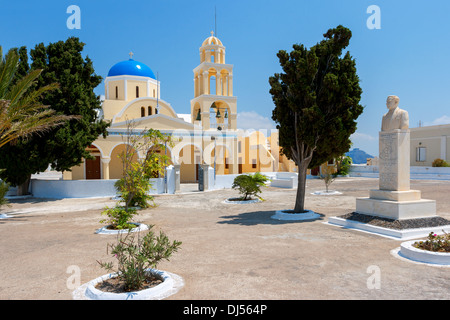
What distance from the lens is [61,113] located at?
16.0 meters

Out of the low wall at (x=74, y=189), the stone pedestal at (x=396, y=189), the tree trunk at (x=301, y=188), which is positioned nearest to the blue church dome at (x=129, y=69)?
the low wall at (x=74, y=189)

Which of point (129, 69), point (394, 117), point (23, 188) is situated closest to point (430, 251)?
point (394, 117)

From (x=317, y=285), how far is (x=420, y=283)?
1460 mm

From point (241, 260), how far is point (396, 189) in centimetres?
499

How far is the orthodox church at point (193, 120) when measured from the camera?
24.5 meters

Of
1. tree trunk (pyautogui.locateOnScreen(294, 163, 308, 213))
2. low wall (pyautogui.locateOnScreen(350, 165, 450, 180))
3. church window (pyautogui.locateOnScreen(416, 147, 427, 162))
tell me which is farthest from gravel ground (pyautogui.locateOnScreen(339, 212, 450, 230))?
church window (pyautogui.locateOnScreen(416, 147, 427, 162))

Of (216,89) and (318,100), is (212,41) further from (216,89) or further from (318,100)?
(318,100)

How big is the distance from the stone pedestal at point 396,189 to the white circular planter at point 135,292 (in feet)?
19.4

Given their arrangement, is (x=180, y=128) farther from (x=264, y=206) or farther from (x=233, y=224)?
(x=233, y=224)

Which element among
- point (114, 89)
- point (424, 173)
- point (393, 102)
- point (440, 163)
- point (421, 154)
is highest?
point (114, 89)

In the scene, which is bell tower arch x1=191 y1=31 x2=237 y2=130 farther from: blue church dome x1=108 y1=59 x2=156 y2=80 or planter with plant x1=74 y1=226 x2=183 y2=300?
planter with plant x1=74 y1=226 x2=183 y2=300

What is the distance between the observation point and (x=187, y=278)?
5094mm

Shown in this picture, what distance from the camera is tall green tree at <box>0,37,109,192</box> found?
16.0 meters

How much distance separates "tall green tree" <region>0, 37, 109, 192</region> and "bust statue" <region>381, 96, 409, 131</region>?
43.2ft
